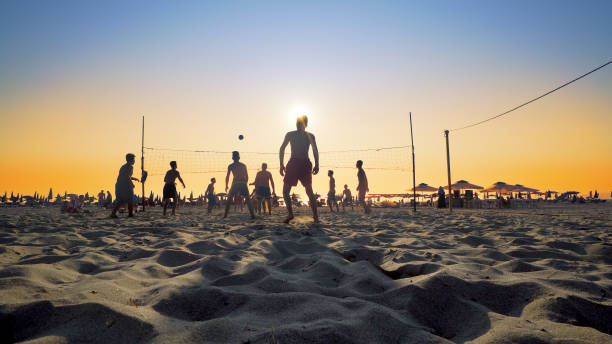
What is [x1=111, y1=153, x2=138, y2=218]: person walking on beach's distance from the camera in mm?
6773

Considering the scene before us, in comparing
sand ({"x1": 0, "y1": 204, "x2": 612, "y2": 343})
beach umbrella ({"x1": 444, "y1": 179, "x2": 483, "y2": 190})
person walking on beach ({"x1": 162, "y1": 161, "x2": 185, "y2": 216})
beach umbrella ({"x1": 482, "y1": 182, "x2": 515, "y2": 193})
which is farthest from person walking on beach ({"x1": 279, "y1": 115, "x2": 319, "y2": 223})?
beach umbrella ({"x1": 482, "y1": 182, "x2": 515, "y2": 193})

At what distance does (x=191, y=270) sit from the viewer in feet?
6.03

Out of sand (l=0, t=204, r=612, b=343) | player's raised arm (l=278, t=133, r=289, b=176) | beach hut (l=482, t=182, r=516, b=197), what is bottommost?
sand (l=0, t=204, r=612, b=343)

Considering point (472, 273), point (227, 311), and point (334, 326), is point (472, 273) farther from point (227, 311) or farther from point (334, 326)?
point (227, 311)

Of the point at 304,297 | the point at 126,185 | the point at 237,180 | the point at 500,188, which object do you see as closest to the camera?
the point at 304,297

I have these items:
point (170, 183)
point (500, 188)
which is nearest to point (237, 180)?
point (170, 183)

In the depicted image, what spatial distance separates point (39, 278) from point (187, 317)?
88 cm

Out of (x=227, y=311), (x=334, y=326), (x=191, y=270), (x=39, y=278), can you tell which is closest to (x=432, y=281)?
(x=334, y=326)

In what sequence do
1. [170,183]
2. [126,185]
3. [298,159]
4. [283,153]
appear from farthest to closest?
[170,183]
[126,185]
[283,153]
[298,159]

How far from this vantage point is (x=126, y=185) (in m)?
6.88

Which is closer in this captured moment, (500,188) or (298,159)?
(298,159)

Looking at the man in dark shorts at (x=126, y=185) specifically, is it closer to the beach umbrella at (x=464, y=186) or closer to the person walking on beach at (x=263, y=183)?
the person walking on beach at (x=263, y=183)

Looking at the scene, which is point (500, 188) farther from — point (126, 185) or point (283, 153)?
point (126, 185)

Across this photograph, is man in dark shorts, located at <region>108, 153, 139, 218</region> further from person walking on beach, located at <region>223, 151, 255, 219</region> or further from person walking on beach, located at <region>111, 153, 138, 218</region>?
person walking on beach, located at <region>223, 151, 255, 219</region>
